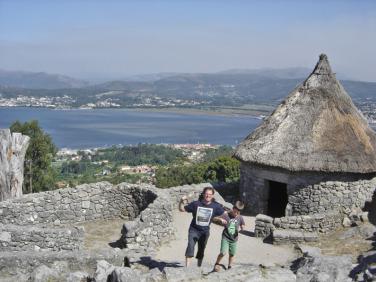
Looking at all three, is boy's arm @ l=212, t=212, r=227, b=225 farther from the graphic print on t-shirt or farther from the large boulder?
the large boulder

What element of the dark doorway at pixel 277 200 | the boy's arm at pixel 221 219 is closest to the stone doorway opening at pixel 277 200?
the dark doorway at pixel 277 200

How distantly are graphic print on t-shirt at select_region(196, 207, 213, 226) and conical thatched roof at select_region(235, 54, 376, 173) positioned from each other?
5919 millimetres

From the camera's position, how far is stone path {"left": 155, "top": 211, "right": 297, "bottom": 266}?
10.3m

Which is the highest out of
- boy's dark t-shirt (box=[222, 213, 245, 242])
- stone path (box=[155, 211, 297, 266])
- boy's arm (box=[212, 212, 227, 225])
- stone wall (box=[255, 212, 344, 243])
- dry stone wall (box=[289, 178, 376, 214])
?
boy's arm (box=[212, 212, 227, 225])

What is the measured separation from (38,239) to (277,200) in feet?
27.8

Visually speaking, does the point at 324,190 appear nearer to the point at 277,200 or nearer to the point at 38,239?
the point at 277,200

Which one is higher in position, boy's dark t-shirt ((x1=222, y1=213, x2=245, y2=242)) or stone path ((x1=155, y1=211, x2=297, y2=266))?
boy's dark t-shirt ((x1=222, y1=213, x2=245, y2=242))

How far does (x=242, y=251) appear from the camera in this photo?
11.1 meters

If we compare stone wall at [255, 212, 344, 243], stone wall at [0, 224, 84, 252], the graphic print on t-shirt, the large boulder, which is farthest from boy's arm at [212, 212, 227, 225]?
the large boulder

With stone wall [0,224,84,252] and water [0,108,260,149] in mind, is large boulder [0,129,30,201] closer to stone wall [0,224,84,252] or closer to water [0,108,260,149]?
stone wall [0,224,84,252]

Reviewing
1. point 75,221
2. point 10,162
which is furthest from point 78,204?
point 10,162

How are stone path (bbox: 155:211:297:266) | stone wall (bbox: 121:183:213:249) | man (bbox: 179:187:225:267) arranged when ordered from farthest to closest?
stone wall (bbox: 121:183:213:249)
stone path (bbox: 155:211:297:266)
man (bbox: 179:187:225:267)

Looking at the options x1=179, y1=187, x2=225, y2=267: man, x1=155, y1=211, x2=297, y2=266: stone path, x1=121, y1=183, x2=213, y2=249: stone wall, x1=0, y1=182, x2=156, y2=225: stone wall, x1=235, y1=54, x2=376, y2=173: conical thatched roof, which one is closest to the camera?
x1=179, y1=187, x2=225, y2=267: man

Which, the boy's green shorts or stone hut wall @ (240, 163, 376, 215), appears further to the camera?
stone hut wall @ (240, 163, 376, 215)
